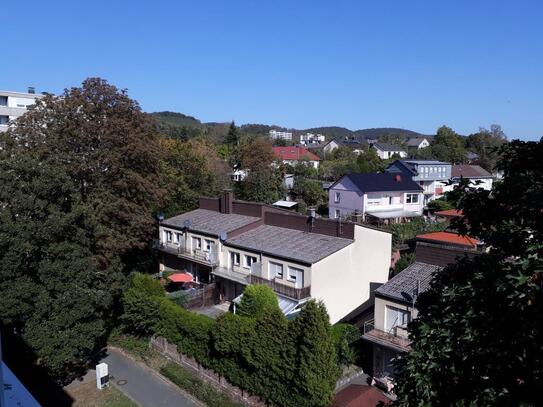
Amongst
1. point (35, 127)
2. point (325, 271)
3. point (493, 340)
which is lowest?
point (325, 271)

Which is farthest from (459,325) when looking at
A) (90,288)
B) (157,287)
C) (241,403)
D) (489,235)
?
(157,287)

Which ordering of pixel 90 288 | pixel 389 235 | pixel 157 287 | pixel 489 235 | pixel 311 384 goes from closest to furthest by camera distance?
pixel 489 235, pixel 311 384, pixel 90 288, pixel 157 287, pixel 389 235

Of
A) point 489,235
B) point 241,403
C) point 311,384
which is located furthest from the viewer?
point 241,403

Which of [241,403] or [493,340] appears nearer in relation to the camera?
[493,340]

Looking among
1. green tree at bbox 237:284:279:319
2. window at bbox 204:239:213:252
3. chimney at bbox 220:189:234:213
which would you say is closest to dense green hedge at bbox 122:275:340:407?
green tree at bbox 237:284:279:319

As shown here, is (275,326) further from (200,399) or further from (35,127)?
(35,127)

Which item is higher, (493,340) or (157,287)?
(493,340)
